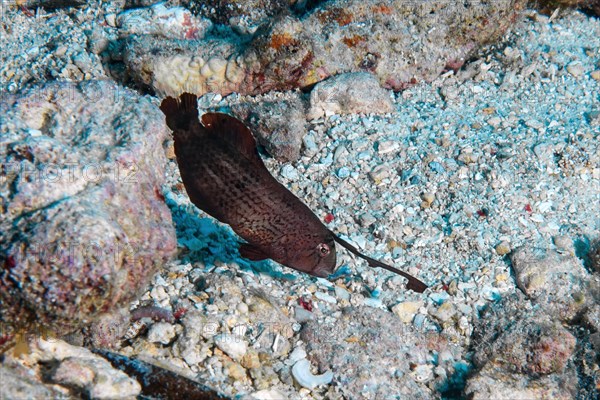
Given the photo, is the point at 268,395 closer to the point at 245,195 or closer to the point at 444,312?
the point at 245,195

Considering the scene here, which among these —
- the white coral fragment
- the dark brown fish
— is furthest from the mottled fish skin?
the white coral fragment

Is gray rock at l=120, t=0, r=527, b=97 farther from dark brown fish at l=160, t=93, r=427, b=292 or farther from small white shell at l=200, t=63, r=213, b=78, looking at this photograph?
dark brown fish at l=160, t=93, r=427, b=292

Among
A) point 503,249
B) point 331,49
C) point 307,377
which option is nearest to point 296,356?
point 307,377

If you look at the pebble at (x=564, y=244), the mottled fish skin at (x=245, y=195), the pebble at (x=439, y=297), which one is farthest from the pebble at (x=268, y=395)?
the pebble at (x=564, y=244)

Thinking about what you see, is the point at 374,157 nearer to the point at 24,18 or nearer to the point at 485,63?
→ the point at 485,63

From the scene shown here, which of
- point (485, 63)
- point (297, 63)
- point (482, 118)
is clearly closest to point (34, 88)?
point (297, 63)

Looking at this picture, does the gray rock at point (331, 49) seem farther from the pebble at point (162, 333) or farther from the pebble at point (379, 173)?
the pebble at point (162, 333)
